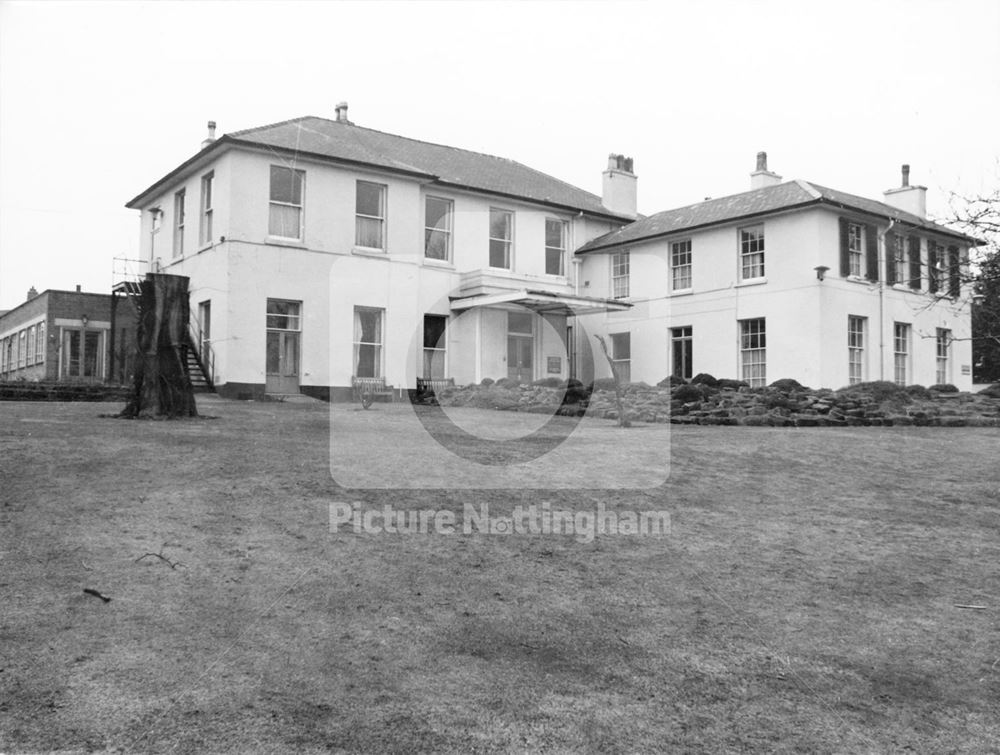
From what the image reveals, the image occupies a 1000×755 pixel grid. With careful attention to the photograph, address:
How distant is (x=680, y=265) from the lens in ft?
88.4

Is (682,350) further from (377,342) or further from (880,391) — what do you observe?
(377,342)

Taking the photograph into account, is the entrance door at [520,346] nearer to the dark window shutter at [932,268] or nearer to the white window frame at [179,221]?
the white window frame at [179,221]

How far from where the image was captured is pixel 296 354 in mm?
22516

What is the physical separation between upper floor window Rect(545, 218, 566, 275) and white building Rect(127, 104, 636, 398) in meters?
0.06

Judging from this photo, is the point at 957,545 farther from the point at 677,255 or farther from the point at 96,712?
the point at 677,255

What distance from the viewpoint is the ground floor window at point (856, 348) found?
23.8 metres

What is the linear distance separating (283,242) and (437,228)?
5.49m

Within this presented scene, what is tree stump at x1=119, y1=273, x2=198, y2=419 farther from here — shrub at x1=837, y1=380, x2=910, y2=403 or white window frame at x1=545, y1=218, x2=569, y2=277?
white window frame at x1=545, y1=218, x2=569, y2=277

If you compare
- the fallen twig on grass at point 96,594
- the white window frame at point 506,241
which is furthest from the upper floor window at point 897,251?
the fallen twig on grass at point 96,594

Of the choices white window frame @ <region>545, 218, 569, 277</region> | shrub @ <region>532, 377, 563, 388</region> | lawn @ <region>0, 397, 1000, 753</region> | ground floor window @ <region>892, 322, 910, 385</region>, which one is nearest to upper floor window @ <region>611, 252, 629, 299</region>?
white window frame @ <region>545, 218, 569, 277</region>

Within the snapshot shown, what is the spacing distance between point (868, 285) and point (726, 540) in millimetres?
→ 21036

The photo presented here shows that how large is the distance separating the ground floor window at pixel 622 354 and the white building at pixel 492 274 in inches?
4.5

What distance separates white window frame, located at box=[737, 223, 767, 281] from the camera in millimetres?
24547

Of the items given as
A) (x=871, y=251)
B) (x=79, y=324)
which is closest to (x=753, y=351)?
(x=871, y=251)
